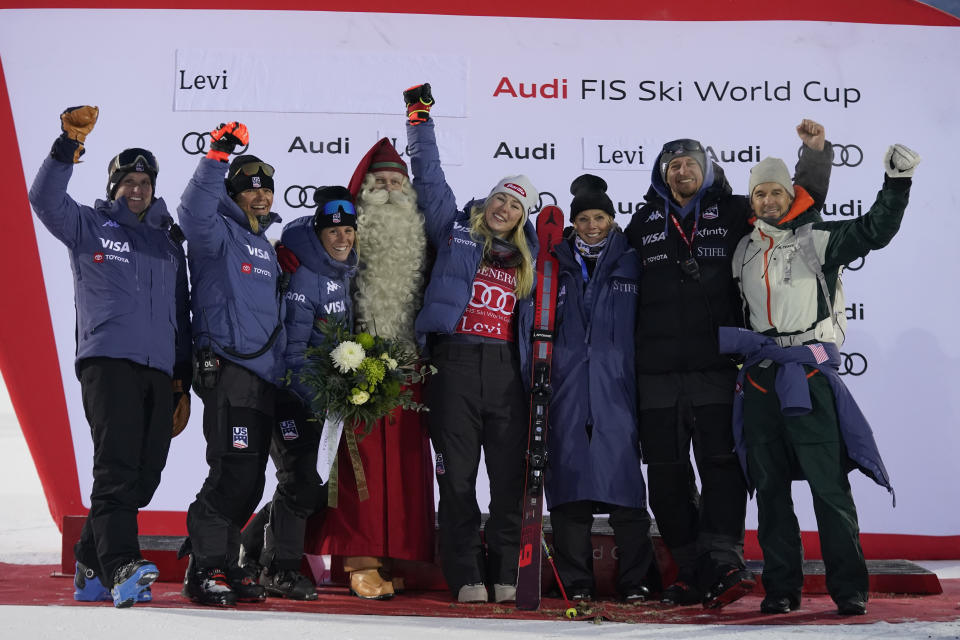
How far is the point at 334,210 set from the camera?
11.6 feet

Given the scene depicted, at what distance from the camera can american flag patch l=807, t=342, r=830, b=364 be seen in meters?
3.32

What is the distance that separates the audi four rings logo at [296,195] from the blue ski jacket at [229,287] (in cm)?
166

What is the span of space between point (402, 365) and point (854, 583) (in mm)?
1698

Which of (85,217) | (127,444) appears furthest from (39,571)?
(85,217)

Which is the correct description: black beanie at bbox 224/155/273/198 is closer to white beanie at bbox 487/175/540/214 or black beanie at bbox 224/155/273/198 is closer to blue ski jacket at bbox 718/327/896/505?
white beanie at bbox 487/175/540/214

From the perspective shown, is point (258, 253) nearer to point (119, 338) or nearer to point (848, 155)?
point (119, 338)

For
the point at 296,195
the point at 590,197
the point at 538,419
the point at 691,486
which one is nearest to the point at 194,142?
the point at 296,195

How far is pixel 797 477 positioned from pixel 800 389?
1.20 ft

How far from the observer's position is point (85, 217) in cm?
329

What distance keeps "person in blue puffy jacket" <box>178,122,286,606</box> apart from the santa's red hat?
1.76 ft

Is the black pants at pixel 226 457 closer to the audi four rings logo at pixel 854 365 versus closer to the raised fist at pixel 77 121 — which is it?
the raised fist at pixel 77 121

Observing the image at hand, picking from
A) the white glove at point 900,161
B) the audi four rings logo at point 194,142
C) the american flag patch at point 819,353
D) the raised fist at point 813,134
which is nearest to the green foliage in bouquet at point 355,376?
the american flag patch at point 819,353

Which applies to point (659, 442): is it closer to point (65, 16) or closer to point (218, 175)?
point (218, 175)

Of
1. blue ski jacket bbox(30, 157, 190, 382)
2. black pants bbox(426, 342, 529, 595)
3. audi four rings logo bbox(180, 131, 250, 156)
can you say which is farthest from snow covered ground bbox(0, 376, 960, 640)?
audi four rings logo bbox(180, 131, 250, 156)
